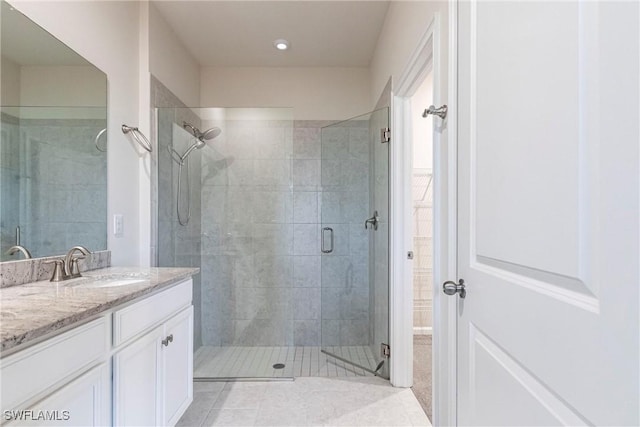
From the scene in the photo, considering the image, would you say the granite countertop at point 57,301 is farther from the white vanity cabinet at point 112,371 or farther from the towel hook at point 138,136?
the towel hook at point 138,136

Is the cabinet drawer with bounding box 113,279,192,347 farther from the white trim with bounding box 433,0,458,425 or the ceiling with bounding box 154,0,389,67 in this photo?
the ceiling with bounding box 154,0,389,67

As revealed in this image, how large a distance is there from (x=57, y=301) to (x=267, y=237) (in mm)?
1854

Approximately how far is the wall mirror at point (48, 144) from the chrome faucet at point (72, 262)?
108mm

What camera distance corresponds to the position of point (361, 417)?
6.13 ft

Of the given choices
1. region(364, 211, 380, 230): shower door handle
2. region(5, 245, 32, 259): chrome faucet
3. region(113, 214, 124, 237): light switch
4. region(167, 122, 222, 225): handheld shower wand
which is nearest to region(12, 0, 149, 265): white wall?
region(113, 214, 124, 237): light switch

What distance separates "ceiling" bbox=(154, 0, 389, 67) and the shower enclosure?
1.93 feet

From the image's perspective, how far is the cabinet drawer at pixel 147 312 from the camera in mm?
1160

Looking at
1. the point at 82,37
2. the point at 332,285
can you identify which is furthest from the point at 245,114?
the point at 332,285

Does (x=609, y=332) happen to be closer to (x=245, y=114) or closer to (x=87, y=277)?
→ (x=87, y=277)

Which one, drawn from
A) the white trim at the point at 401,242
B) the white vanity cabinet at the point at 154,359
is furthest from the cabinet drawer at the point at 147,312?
the white trim at the point at 401,242

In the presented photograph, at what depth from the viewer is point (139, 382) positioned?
1276 millimetres

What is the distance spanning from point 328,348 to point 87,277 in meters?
2.07

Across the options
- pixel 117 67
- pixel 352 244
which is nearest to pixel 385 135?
pixel 352 244

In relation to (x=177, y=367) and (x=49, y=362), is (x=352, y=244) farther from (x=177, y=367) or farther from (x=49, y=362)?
(x=49, y=362)
